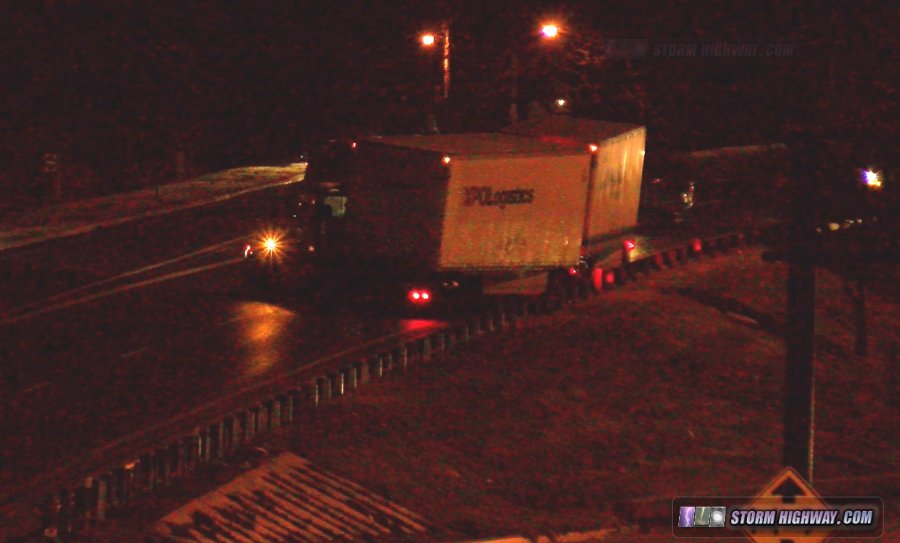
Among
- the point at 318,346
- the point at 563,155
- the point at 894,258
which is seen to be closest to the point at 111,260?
the point at 318,346

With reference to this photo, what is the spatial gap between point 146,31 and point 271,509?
105 ft

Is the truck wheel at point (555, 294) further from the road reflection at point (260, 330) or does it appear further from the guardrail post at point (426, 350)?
the road reflection at point (260, 330)

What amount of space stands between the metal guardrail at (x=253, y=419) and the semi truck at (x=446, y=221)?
0.72 meters

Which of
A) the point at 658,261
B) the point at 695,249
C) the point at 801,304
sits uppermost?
the point at 801,304

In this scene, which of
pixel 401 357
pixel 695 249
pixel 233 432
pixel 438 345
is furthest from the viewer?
pixel 695 249

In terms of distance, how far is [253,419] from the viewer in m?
16.0

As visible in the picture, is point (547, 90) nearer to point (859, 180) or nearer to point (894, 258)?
point (859, 180)

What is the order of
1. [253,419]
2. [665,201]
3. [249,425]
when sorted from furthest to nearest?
[665,201] → [253,419] → [249,425]

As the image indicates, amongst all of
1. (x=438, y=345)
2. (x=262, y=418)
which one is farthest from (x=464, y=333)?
(x=262, y=418)

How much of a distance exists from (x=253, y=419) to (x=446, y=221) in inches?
276

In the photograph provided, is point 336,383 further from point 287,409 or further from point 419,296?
point 419,296

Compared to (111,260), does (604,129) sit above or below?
above

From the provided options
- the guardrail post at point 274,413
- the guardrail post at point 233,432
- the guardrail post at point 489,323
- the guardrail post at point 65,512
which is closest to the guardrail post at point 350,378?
the guardrail post at point 274,413

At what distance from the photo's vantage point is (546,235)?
923 inches
